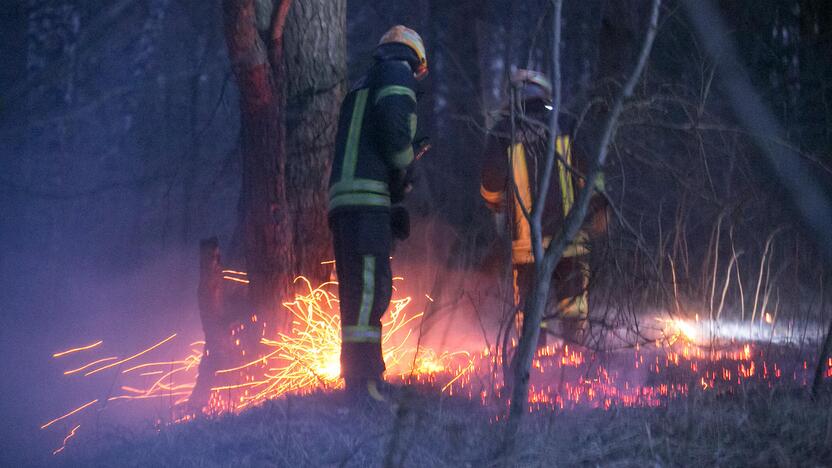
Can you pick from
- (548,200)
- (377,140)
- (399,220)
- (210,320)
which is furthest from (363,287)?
(548,200)

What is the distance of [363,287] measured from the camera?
4.22 meters

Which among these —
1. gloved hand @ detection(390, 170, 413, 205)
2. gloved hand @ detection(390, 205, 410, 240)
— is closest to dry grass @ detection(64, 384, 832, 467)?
gloved hand @ detection(390, 205, 410, 240)

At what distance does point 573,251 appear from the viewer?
17.6 feet

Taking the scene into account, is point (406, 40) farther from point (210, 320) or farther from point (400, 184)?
point (210, 320)

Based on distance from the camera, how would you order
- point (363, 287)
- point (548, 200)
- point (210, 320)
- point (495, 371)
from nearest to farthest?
point (495, 371), point (363, 287), point (210, 320), point (548, 200)

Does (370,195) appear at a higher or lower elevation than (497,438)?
higher

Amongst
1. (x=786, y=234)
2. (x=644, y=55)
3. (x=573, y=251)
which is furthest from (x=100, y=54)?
(x=786, y=234)

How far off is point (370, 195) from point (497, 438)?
5.41ft

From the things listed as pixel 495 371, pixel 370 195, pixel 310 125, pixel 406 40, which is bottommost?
pixel 495 371

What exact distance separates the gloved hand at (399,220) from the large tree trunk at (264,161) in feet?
3.23

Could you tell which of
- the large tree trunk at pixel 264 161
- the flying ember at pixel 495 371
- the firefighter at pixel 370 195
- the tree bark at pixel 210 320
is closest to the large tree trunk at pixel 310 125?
the large tree trunk at pixel 264 161

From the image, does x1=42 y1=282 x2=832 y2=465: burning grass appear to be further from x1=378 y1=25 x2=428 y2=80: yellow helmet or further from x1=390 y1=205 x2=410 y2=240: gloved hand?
x1=378 y1=25 x2=428 y2=80: yellow helmet

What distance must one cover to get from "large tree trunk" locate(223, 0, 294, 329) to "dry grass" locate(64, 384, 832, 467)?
1512 millimetres

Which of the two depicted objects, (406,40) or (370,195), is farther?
(406,40)
